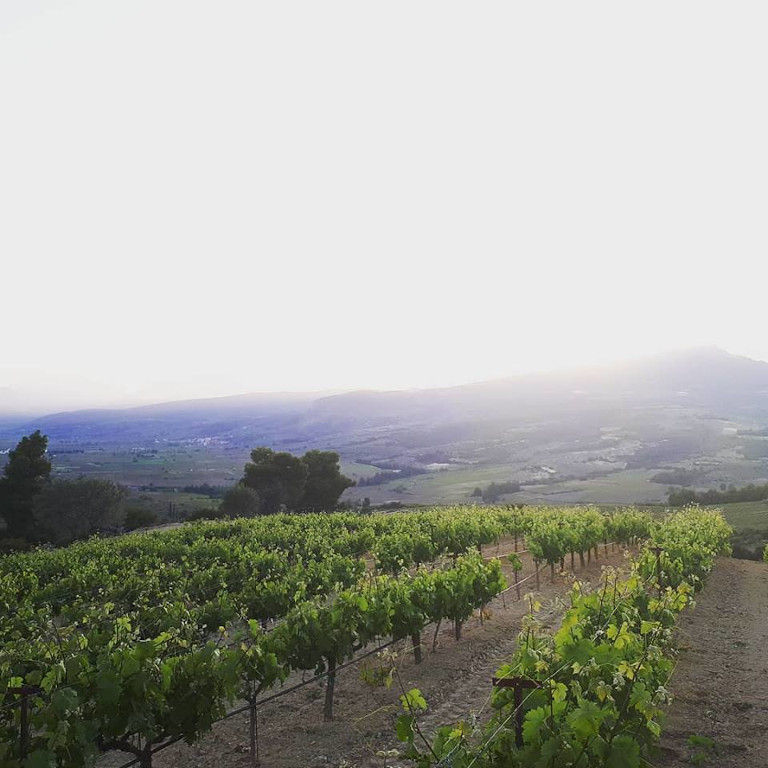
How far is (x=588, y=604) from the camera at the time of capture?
28.8 ft

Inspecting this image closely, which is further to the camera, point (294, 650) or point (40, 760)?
point (294, 650)

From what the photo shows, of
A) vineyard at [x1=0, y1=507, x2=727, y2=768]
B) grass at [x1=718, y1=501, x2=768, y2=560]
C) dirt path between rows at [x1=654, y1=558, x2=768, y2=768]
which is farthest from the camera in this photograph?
grass at [x1=718, y1=501, x2=768, y2=560]

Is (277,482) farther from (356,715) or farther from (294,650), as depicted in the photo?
(294,650)

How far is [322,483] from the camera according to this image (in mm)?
56219

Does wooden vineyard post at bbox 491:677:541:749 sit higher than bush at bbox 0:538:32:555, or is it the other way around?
wooden vineyard post at bbox 491:677:541:749

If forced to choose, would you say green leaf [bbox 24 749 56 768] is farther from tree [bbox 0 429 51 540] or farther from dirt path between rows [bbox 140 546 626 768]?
tree [bbox 0 429 51 540]

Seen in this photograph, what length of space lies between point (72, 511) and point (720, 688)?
47125 millimetres

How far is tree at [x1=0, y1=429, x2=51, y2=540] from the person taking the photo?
4681 cm

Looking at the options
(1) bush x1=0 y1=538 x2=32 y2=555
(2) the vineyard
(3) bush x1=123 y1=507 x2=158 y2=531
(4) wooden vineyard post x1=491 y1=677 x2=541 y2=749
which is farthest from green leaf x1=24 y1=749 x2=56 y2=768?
(3) bush x1=123 y1=507 x2=158 y2=531

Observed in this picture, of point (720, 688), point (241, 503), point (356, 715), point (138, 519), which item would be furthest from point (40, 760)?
point (138, 519)

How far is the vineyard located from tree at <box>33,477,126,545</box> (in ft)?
89.4

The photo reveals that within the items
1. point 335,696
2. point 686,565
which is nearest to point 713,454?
point 686,565

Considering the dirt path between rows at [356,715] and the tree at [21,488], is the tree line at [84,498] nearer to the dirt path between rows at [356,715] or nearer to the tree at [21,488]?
the tree at [21,488]

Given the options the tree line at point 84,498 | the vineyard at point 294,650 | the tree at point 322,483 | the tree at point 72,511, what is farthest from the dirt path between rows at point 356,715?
the tree at point 322,483
